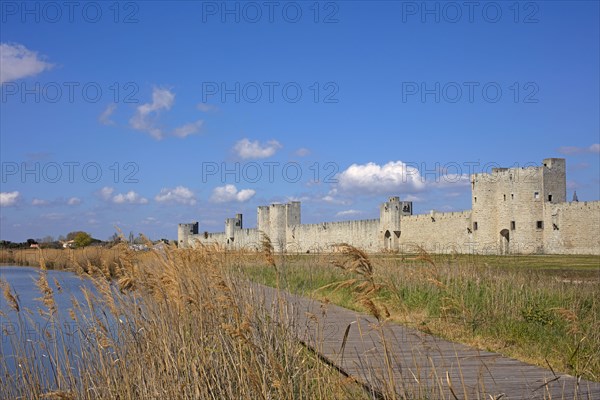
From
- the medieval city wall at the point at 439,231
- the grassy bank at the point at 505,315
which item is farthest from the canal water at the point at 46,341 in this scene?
the medieval city wall at the point at 439,231

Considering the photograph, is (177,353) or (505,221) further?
(505,221)

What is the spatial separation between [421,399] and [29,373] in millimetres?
2438

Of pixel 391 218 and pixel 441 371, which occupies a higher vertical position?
pixel 391 218

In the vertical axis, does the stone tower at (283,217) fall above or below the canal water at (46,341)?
above

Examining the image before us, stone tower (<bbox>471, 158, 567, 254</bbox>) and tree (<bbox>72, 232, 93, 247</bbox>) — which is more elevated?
stone tower (<bbox>471, 158, 567, 254</bbox>)

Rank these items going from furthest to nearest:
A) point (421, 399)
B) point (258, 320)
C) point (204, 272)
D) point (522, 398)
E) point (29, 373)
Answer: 1. point (204, 272)
2. point (258, 320)
3. point (29, 373)
4. point (522, 398)
5. point (421, 399)

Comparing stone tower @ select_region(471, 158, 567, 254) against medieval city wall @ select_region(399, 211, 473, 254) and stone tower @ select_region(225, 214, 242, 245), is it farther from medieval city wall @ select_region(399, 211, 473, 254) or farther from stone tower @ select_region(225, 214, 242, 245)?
stone tower @ select_region(225, 214, 242, 245)

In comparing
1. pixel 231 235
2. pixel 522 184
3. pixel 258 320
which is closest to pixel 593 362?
pixel 258 320

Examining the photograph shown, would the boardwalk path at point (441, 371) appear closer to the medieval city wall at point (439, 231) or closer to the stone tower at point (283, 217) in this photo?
the medieval city wall at point (439, 231)

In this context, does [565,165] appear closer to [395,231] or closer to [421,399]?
[395,231]

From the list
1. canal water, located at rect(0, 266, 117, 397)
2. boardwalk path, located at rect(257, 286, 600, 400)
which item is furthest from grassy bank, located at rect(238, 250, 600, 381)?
canal water, located at rect(0, 266, 117, 397)

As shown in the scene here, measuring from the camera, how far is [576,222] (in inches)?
1081

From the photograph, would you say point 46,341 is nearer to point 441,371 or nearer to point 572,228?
point 441,371

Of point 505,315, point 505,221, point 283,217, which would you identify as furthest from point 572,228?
point 505,315
